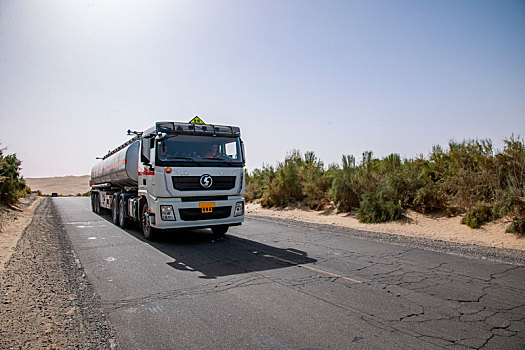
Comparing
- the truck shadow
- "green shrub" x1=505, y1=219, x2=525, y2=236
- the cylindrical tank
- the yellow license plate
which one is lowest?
the truck shadow

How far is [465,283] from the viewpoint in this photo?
20.4ft

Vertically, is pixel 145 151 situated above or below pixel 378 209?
above

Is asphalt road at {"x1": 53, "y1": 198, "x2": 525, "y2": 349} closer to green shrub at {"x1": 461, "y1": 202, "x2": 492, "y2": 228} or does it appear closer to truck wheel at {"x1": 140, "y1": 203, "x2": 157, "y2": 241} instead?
truck wheel at {"x1": 140, "y1": 203, "x2": 157, "y2": 241}

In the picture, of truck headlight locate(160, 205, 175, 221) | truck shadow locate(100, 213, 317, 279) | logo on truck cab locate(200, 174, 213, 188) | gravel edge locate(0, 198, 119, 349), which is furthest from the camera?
logo on truck cab locate(200, 174, 213, 188)

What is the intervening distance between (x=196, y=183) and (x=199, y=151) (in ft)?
3.25

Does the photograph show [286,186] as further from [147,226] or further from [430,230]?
[147,226]

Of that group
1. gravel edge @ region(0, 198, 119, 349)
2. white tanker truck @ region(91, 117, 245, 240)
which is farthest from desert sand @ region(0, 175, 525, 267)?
white tanker truck @ region(91, 117, 245, 240)

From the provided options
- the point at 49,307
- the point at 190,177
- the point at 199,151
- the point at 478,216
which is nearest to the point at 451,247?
the point at 478,216

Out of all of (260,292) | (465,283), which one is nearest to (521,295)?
(465,283)

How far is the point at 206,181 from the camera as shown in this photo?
1008 centimetres

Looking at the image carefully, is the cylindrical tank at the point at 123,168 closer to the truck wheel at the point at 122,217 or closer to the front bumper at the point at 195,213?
the truck wheel at the point at 122,217

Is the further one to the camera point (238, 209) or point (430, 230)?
point (430, 230)

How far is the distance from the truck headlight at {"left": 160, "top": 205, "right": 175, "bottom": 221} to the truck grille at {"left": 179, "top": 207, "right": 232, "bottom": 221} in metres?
0.25

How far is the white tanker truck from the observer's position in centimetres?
979
